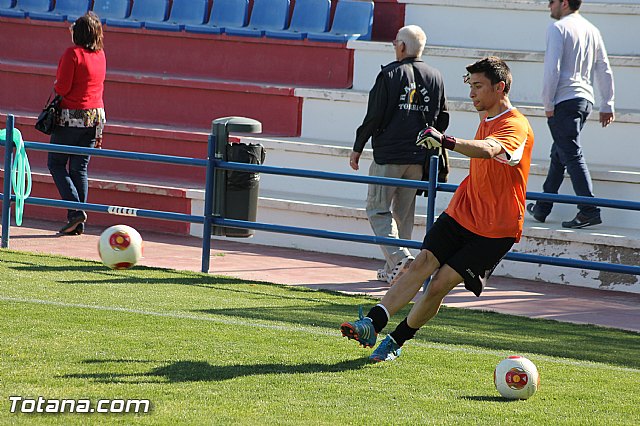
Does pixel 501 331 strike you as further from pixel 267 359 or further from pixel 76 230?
pixel 76 230

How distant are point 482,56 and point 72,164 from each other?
17.5ft

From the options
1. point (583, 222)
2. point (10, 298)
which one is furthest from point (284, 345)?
point (583, 222)

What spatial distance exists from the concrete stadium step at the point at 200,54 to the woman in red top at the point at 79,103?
3753mm

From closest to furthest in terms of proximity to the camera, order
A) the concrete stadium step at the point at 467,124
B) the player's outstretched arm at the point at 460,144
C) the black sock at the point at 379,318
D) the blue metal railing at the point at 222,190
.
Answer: the player's outstretched arm at the point at 460,144, the black sock at the point at 379,318, the blue metal railing at the point at 222,190, the concrete stadium step at the point at 467,124

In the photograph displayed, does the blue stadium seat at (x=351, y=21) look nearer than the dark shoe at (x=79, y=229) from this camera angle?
No

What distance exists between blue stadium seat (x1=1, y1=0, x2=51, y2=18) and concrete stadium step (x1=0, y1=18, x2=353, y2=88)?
13 centimetres

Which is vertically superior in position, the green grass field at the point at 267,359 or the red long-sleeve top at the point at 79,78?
the red long-sleeve top at the point at 79,78

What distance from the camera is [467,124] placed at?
1349 centimetres

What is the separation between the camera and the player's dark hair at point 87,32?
1198cm

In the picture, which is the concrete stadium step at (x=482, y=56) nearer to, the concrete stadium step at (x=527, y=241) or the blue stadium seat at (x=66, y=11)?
the concrete stadium step at (x=527, y=241)

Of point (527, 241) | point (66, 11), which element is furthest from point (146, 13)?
point (527, 241)

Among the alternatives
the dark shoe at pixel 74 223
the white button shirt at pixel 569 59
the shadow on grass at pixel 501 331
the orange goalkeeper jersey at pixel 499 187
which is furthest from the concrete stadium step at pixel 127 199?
the orange goalkeeper jersey at pixel 499 187

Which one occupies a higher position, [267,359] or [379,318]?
[379,318]

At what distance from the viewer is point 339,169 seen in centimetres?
1338
